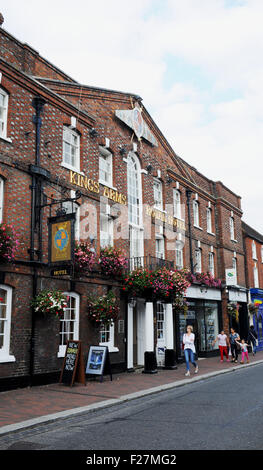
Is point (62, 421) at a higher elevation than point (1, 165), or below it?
below

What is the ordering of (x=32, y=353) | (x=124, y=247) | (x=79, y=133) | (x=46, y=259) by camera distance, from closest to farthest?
(x=32, y=353)
(x=46, y=259)
(x=79, y=133)
(x=124, y=247)

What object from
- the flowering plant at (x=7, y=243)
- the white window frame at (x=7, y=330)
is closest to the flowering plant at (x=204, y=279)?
the white window frame at (x=7, y=330)

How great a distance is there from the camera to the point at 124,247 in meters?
17.4

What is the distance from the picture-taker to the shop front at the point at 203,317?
22048mm

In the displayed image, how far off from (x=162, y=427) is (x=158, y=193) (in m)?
15.3

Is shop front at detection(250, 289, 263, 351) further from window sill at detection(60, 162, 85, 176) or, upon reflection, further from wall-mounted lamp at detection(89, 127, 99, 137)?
window sill at detection(60, 162, 85, 176)

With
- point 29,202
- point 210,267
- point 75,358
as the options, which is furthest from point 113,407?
point 210,267

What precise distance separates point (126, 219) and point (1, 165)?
22.1 ft

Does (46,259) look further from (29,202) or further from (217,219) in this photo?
(217,219)

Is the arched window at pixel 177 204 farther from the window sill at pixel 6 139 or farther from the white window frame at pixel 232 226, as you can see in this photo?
the window sill at pixel 6 139

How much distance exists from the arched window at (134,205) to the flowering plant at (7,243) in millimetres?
7460

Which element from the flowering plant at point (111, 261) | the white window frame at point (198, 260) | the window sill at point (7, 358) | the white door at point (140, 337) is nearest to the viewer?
the window sill at point (7, 358)

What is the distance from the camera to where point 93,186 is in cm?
1598

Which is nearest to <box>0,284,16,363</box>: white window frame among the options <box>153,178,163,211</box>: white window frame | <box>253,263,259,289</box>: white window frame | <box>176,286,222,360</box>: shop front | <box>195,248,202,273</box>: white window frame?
<box>153,178,163,211</box>: white window frame
